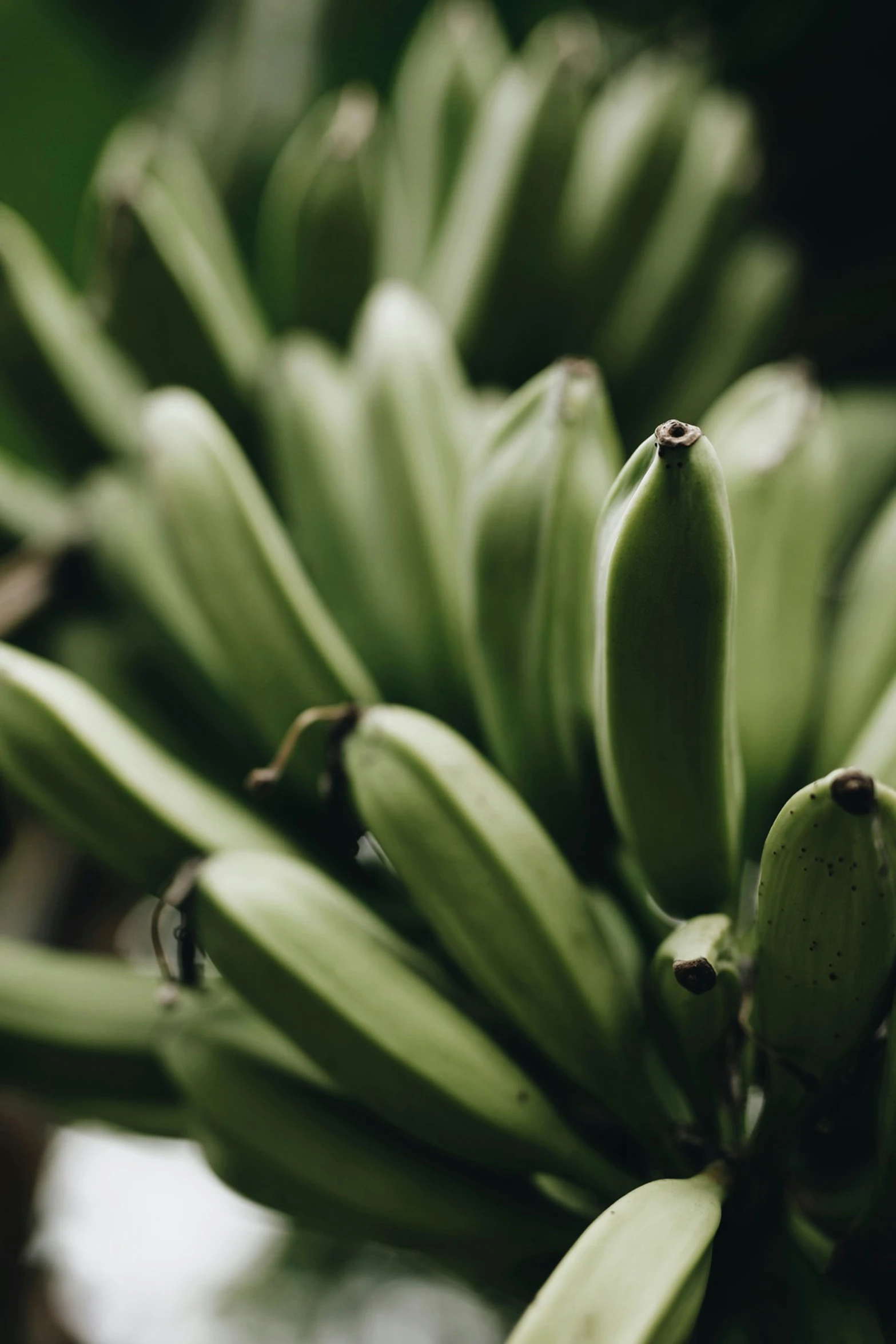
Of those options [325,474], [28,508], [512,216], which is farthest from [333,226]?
[28,508]

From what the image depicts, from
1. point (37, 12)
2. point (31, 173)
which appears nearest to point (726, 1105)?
point (31, 173)

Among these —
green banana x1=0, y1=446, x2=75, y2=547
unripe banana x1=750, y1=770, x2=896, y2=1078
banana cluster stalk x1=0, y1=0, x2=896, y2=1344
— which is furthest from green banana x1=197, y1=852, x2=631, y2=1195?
green banana x1=0, y1=446, x2=75, y2=547

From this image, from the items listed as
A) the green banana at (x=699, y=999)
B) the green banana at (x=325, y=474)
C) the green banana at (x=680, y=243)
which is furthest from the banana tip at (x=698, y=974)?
the green banana at (x=680, y=243)

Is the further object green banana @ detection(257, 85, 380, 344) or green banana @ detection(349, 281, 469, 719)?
green banana @ detection(257, 85, 380, 344)

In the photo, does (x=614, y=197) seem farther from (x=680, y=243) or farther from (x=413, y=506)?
(x=413, y=506)

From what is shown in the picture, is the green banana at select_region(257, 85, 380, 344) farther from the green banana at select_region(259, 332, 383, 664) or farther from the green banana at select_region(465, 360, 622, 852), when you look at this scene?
the green banana at select_region(465, 360, 622, 852)
